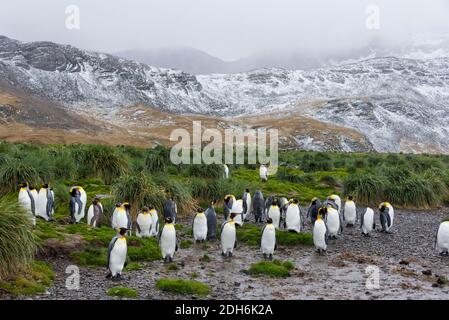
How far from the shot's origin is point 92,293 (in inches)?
313

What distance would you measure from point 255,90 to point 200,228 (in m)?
136

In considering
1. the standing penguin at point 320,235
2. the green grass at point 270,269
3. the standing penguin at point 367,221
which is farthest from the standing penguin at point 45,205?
the standing penguin at point 367,221

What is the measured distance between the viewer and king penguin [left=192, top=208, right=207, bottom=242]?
11953 millimetres

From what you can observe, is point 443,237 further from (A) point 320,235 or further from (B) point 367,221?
(A) point 320,235

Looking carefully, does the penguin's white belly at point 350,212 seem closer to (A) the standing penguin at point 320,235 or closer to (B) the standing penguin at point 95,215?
(A) the standing penguin at point 320,235

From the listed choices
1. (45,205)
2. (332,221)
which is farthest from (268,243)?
(45,205)

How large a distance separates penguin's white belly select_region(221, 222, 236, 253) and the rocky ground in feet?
0.86

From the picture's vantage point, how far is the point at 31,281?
26.1 ft

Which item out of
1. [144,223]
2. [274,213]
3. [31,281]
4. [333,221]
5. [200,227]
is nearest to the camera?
[31,281]

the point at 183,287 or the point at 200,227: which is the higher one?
the point at 200,227

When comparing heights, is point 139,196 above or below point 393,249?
above

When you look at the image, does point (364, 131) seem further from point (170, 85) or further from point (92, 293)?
point (92, 293)

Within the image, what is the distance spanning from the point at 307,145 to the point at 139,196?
74.5 meters
